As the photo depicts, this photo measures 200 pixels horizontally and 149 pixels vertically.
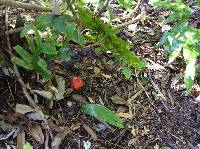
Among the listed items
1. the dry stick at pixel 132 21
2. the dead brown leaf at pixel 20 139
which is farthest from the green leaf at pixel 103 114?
the dry stick at pixel 132 21

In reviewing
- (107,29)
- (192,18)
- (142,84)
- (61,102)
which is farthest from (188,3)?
(61,102)

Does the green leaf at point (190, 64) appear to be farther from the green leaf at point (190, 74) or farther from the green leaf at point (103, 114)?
the green leaf at point (103, 114)

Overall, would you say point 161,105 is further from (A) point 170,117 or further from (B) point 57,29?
(B) point 57,29

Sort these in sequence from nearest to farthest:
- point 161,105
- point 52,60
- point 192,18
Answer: point 52,60 < point 161,105 < point 192,18

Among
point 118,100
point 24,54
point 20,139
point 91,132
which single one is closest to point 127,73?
point 118,100

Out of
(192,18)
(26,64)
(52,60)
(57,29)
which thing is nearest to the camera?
(57,29)

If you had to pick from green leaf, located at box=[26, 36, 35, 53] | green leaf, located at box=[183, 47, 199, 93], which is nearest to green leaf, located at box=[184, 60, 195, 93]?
green leaf, located at box=[183, 47, 199, 93]
